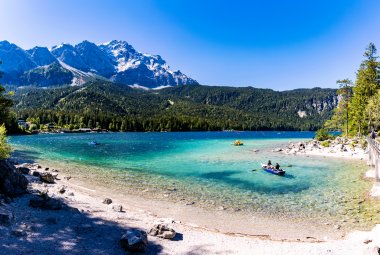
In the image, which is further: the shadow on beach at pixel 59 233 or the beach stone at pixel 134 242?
the beach stone at pixel 134 242

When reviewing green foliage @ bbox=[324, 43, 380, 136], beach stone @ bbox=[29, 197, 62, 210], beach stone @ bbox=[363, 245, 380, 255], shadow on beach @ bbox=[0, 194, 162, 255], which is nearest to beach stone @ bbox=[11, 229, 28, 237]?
shadow on beach @ bbox=[0, 194, 162, 255]

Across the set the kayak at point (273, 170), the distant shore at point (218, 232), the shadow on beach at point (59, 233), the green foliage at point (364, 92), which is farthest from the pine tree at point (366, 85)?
the shadow on beach at point (59, 233)

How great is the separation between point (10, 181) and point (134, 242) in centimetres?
1081

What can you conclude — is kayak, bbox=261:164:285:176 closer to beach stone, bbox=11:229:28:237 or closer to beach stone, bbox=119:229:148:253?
beach stone, bbox=119:229:148:253

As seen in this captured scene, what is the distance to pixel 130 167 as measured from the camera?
44.8 m

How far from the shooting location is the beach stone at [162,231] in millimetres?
14820

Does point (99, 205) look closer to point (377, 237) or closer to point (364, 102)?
point (377, 237)

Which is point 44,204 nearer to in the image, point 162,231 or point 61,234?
point 61,234

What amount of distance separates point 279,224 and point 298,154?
50.6 meters

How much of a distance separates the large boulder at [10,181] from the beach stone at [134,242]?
9.35m

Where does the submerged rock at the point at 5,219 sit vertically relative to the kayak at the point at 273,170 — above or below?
above

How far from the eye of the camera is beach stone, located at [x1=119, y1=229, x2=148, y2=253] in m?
12.6

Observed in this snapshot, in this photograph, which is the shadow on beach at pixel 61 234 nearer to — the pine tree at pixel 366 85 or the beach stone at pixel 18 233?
the beach stone at pixel 18 233

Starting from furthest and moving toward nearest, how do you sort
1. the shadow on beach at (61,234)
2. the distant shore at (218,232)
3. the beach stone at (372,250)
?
the distant shore at (218,232), the beach stone at (372,250), the shadow on beach at (61,234)
